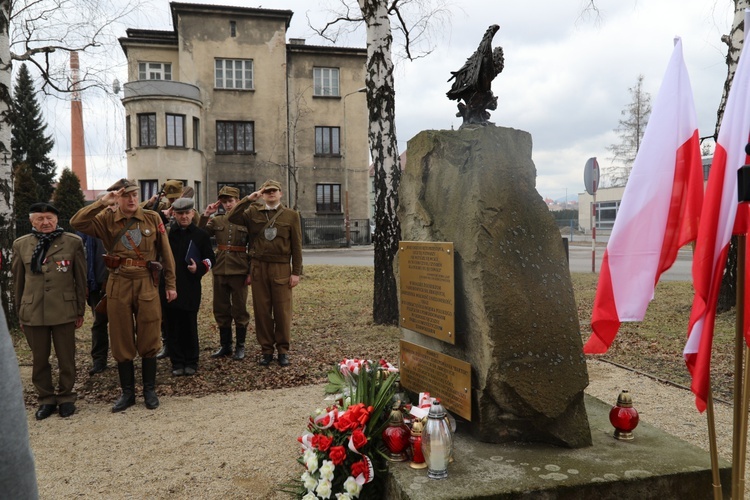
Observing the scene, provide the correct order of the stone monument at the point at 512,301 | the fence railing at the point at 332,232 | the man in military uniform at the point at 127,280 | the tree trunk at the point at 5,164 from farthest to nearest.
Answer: the fence railing at the point at 332,232
the tree trunk at the point at 5,164
the man in military uniform at the point at 127,280
the stone monument at the point at 512,301

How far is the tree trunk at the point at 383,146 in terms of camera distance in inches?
329

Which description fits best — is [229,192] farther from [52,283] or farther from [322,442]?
[322,442]

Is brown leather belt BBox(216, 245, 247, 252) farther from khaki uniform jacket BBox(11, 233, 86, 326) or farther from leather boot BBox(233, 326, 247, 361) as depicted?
khaki uniform jacket BBox(11, 233, 86, 326)

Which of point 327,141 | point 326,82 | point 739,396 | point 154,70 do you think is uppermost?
point 154,70

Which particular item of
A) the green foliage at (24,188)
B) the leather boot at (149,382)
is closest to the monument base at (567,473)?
the leather boot at (149,382)

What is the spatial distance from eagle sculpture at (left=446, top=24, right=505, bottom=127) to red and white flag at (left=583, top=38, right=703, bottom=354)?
44.5 inches

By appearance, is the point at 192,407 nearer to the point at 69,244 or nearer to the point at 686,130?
the point at 69,244

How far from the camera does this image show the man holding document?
21.3 feet

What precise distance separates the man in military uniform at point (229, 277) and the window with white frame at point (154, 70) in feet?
84.3

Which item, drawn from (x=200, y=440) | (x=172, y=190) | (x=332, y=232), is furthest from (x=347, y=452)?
(x=332, y=232)

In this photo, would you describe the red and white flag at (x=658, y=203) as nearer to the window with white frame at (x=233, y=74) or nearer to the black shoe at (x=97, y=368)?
the black shoe at (x=97, y=368)

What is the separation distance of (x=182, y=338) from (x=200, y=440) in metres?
2.23

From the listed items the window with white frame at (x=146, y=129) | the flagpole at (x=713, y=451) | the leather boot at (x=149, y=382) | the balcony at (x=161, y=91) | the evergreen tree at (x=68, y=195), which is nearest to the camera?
the flagpole at (x=713, y=451)

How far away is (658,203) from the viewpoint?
107 inches
